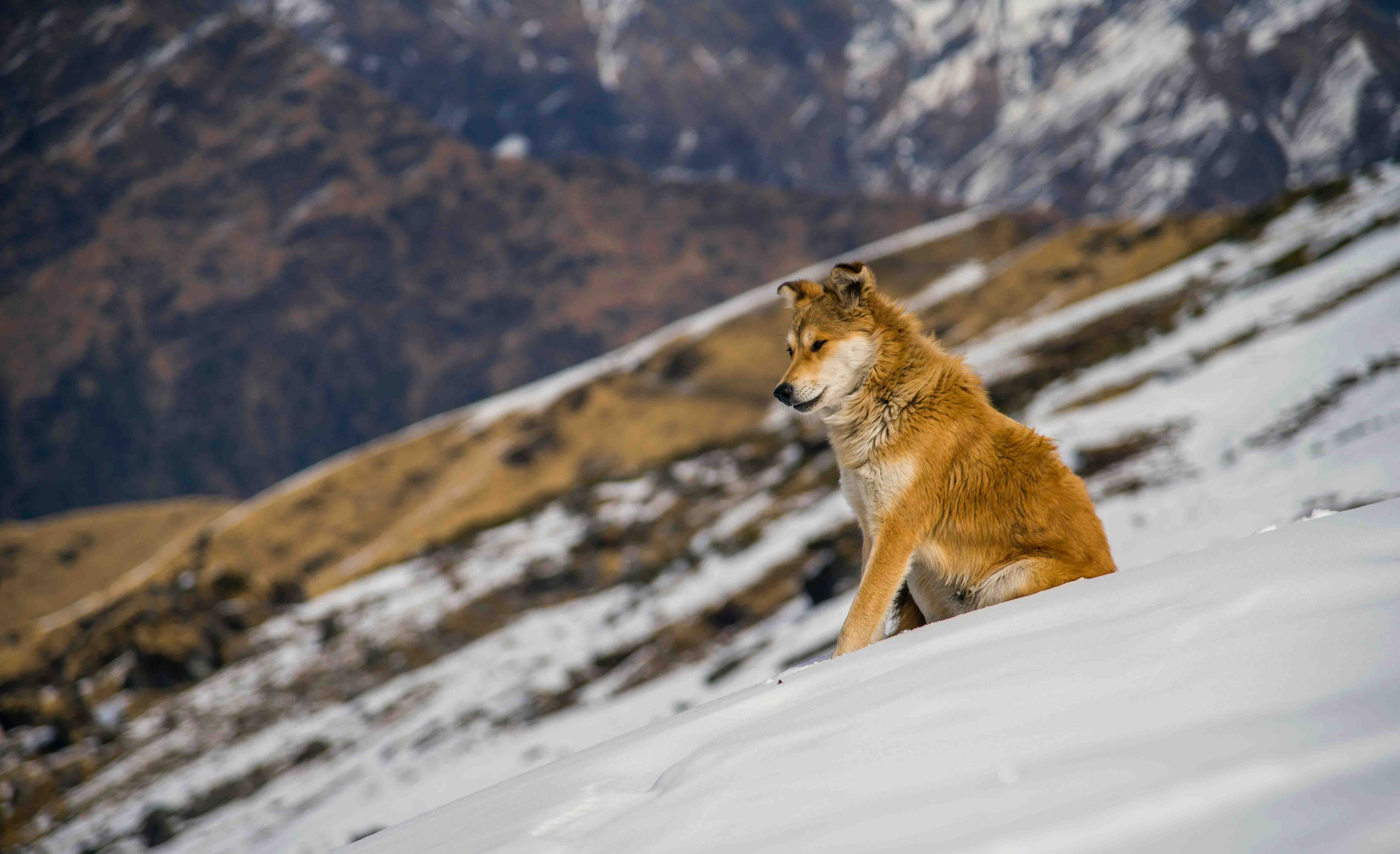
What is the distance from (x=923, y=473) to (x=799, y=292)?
153 centimetres

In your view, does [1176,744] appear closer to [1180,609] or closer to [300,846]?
[1180,609]

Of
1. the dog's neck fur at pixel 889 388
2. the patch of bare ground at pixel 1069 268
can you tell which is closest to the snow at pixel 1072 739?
the dog's neck fur at pixel 889 388

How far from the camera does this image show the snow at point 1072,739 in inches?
107

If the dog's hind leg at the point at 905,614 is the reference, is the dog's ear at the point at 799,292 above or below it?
above

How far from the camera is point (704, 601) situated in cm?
2852

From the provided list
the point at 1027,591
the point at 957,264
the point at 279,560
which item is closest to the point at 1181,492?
the point at 1027,591

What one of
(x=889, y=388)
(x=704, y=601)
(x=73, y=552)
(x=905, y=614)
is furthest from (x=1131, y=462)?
(x=73, y=552)

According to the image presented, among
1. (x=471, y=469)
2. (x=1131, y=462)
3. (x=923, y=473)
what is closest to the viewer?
(x=923, y=473)

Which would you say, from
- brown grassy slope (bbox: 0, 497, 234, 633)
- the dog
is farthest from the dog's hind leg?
brown grassy slope (bbox: 0, 497, 234, 633)

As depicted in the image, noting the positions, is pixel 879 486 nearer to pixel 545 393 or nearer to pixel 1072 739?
pixel 1072 739

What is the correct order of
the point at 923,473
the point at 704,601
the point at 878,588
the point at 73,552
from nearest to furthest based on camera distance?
the point at 878,588 → the point at 923,473 → the point at 704,601 → the point at 73,552

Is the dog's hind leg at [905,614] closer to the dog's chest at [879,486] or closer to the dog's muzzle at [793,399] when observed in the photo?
the dog's chest at [879,486]

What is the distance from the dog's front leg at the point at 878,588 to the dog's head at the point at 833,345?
921 mm

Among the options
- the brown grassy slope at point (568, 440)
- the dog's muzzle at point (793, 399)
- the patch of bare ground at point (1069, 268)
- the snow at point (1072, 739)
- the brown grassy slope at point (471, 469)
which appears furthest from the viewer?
the brown grassy slope at point (568, 440)
